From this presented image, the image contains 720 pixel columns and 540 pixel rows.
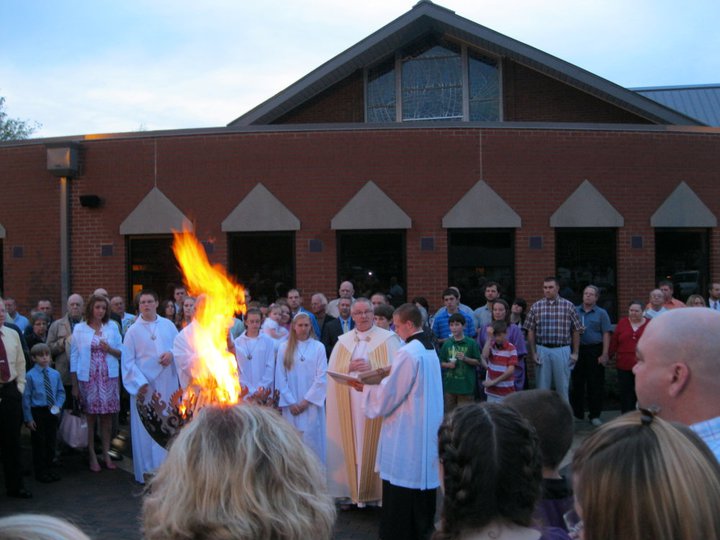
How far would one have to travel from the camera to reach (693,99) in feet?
71.8

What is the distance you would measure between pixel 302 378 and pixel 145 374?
2.00m

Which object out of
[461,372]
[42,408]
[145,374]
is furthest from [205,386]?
[461,372]

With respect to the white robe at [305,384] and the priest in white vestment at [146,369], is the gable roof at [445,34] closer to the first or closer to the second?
the priest in white vestment at [146,369]

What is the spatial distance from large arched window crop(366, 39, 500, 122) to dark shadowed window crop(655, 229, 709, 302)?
4875 millimetres

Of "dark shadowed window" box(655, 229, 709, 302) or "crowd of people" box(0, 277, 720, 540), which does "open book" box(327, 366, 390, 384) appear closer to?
"crowd of people" box(0, 277, 720, 540)

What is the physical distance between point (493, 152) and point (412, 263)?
8.40 ft

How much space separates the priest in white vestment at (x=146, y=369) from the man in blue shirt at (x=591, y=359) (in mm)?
6332

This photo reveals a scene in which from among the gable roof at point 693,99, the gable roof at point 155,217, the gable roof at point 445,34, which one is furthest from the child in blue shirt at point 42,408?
the gable roof at point 693,99

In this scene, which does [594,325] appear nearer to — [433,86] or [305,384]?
[305,384]

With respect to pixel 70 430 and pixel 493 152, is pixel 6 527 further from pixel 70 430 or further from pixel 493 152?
pixel 493 152

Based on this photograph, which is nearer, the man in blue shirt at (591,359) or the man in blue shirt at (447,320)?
the man in blue shirt at (447,320)

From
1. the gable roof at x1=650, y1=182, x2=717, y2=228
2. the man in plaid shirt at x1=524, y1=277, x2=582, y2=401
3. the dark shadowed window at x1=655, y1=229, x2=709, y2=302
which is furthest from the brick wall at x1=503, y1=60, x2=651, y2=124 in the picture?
the man in plaid shirt at x1=524, y1=277, x2=582, y2=401

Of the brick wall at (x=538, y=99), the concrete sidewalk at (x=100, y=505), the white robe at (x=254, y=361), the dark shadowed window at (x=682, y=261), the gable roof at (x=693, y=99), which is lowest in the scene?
the concrete sidewalk at (x=100, y=505)

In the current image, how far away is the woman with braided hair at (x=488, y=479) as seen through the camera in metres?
2.26
